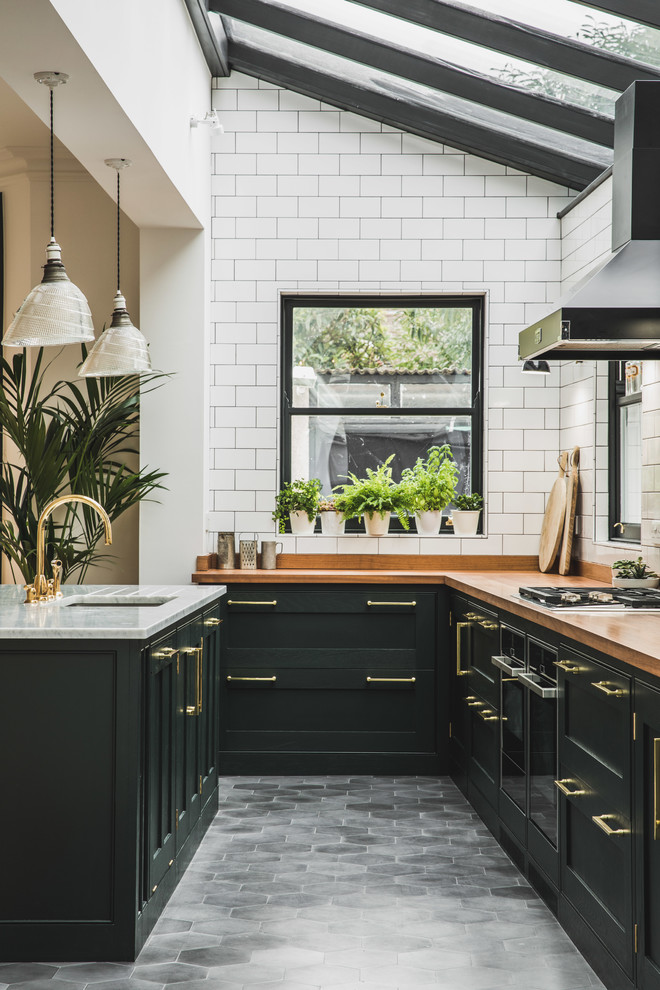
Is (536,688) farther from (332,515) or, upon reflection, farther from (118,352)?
(332,515)

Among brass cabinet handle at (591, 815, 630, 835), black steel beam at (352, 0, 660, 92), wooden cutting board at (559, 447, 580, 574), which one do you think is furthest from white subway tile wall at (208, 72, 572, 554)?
brass cabinet handle at (591, 815, 630, 835)

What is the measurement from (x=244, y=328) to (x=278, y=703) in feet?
7.02

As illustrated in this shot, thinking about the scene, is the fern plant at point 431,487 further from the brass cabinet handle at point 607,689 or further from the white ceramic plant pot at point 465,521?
the brass cabinet handle at point 607,689

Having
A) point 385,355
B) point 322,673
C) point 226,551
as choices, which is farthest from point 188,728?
point 385,355

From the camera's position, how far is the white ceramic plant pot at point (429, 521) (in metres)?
5.54

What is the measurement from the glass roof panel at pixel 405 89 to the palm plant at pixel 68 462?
1903 millimetres

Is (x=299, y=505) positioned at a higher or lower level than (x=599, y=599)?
higher

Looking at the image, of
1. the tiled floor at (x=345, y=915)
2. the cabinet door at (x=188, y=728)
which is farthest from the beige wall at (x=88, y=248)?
the cabinet door at (x=188, y=728)

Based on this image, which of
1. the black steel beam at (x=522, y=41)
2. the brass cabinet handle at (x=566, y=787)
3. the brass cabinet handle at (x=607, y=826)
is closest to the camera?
the brass cabinet handle at (x=607, y=826)

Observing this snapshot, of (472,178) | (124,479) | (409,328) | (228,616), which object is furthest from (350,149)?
(228,616)

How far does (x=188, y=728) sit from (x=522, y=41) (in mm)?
3154

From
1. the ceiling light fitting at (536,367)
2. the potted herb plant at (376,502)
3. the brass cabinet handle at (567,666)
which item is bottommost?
the brass cabinet handle at (567,666)

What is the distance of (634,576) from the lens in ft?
12.7

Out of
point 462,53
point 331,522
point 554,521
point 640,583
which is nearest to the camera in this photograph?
point 640,583
